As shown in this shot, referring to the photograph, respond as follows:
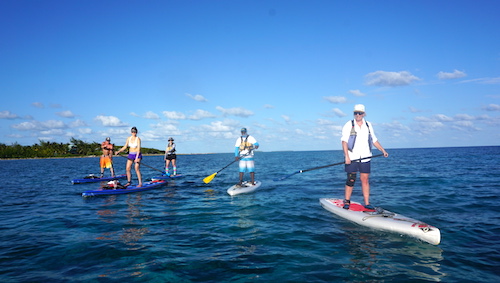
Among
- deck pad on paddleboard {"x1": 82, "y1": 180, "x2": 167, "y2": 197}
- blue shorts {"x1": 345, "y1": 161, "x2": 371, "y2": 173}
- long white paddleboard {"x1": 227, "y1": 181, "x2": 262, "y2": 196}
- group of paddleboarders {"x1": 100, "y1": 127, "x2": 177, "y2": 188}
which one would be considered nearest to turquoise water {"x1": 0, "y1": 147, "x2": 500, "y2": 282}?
blue shorts {"x1": 345, "y1": 161, "x2": 371, "y2": 173}

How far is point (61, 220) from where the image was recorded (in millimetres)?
9289

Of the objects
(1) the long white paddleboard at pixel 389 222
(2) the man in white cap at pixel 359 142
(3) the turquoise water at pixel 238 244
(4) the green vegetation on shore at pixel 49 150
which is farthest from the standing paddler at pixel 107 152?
(4) the green vegetation on shore at pixel 49 150

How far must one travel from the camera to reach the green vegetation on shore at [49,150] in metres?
119

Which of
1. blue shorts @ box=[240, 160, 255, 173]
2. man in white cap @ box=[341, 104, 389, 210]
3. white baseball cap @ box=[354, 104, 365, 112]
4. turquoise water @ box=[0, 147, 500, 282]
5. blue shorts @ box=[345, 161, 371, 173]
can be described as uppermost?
white baseball cap @ box=[354, 104, 365, 112]

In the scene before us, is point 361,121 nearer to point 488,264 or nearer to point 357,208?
point 357,208

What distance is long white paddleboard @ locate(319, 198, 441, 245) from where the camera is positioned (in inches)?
252

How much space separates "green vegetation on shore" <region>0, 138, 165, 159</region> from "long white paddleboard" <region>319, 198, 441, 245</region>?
13607 centimetres

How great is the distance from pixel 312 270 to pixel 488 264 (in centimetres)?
332

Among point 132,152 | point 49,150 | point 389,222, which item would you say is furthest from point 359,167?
point 49,150

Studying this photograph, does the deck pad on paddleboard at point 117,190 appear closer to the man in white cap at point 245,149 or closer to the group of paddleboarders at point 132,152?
the group of paddleboarders at point 132,152

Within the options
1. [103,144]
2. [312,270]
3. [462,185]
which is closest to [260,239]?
[312,270]

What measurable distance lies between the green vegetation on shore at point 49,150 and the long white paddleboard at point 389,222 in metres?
136

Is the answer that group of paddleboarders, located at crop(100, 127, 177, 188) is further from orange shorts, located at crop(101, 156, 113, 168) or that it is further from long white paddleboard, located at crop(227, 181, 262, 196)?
long white paddleboard, located at crop(227, 181, 262, 196)

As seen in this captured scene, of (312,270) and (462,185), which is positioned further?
(462,185)
